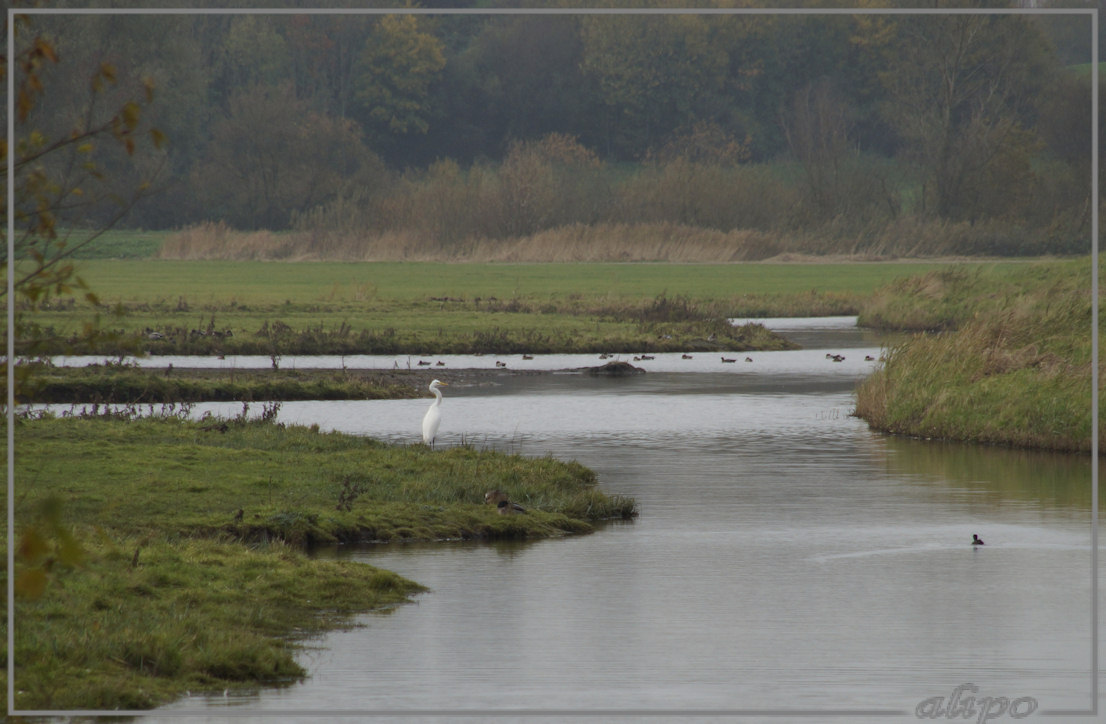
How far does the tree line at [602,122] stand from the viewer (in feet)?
223

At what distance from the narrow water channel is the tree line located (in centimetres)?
3489

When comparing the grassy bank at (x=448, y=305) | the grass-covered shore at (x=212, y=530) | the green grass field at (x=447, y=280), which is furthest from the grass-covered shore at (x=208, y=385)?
the green grass field at (x=447, y=280)

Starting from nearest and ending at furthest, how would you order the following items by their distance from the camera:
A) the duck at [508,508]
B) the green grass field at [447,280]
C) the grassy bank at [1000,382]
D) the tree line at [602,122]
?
the duck at [508,508]
the grassy bank at [1000,382]
the green grass field at [447,280]
the tree line at [602,122]

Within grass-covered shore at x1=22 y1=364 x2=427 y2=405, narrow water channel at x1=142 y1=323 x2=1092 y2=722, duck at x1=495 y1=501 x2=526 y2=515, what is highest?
grass-covered shore at x1=22 y1=364 x2=427 y2=405

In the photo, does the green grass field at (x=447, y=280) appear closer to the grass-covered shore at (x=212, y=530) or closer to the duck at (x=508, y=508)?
the grass-covered shore at (x=212, y=530)

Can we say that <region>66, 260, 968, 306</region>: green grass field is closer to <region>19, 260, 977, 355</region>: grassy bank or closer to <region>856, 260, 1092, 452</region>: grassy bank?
<region>19, 260, 977, 355</region>: grassy bank

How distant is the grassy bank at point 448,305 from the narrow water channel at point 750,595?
13585 millimetres

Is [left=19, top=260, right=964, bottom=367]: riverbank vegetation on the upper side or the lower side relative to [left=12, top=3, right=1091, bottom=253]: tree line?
lower

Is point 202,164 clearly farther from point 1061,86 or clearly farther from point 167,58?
point 1061,86

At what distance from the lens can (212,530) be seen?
1739 centimetres

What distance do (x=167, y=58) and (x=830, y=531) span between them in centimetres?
6567

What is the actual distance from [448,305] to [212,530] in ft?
142

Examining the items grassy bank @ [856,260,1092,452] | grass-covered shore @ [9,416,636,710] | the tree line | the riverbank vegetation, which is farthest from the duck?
the tree line

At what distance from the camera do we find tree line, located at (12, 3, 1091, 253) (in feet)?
223
